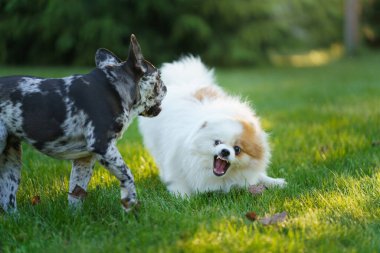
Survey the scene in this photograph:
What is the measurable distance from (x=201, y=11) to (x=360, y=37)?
6.72 meters

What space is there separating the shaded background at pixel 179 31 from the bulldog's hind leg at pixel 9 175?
10289mm

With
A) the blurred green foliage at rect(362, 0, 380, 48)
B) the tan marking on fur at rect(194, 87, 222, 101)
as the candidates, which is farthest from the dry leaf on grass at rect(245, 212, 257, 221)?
the blurred green foliage at rect(362, 0, 380, 48)

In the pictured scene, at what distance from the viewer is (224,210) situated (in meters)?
2.87

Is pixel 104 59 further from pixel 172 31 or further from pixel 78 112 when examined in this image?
pixel 172 31

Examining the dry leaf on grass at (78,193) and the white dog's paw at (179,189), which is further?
the white dog's paw at (179,189)

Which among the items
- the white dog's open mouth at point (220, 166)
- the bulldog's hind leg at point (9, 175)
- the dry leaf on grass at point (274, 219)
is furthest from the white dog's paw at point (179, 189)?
the bulldog's hind leg at point (9, 175)

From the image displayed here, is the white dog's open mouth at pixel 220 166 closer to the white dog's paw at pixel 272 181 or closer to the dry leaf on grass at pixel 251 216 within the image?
the white dog's paw at pixel 272 181

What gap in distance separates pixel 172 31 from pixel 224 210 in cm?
1325

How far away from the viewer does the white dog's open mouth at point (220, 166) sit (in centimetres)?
342

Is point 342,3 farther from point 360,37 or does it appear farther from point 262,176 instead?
point 262,176

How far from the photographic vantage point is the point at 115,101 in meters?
2.63

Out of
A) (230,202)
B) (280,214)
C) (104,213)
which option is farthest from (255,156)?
(104,213)

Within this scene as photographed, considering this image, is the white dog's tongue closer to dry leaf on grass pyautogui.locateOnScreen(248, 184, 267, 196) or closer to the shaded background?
dry leaf on grass pyautogui.locateOnScreen(248, 184, 267, 196)

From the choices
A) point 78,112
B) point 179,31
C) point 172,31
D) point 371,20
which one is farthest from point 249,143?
point 371,20
